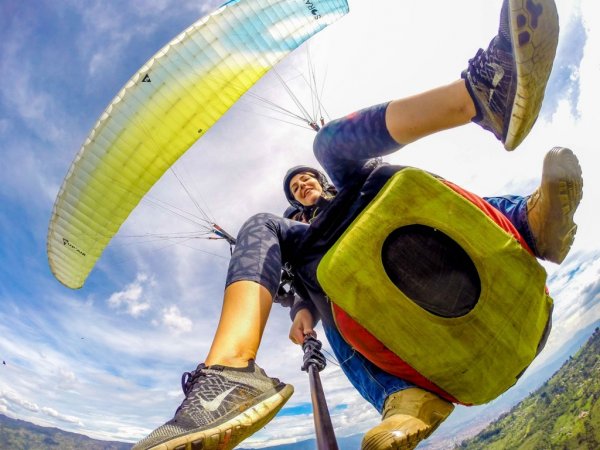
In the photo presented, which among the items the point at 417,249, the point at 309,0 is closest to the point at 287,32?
the point at 309,0

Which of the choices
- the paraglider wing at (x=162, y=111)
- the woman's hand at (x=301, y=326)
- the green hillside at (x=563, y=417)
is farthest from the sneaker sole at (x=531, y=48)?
the green hillside at (x=563, y=417)

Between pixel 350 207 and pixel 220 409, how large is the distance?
1544mm

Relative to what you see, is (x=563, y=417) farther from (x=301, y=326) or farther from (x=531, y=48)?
(x=531, y=48)

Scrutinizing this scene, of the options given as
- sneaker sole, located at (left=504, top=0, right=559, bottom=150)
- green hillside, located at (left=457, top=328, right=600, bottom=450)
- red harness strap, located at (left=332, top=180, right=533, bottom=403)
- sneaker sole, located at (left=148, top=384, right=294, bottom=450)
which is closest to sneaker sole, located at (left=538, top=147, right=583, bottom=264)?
red harness strap, located at (left=332, top=180, right=533, bottom=403)

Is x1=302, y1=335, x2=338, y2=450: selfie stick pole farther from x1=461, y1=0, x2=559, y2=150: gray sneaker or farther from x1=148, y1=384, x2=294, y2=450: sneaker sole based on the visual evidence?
x1=461, y1=0, x2=559, y2=150: gray sneaker

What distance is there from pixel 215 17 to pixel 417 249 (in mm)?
7050

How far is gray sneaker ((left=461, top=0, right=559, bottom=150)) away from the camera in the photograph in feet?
4.56

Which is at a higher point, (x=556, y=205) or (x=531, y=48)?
(x=531, y=48)

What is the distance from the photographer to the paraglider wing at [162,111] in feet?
22.4

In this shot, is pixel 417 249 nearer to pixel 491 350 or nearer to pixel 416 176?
pixel 416 176

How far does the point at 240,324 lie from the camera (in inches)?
64.6

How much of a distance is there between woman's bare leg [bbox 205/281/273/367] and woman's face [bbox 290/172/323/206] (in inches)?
58.1

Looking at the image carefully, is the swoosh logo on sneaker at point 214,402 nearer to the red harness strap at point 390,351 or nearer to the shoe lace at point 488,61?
the red harness strap at point 390,351

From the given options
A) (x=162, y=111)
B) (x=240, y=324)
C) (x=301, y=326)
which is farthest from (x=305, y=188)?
(x=162, y=111)
